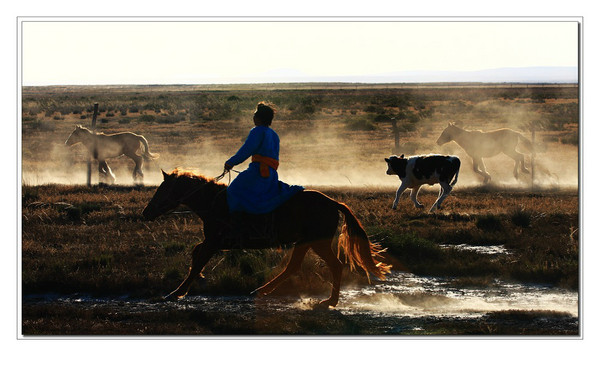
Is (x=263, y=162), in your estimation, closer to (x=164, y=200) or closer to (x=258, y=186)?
(x=258, y=186)

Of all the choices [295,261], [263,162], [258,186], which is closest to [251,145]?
[263,162]

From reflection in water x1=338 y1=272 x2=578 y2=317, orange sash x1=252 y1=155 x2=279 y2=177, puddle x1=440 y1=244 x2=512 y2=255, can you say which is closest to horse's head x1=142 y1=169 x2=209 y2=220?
orange sash x1=252 y1=155 x2=279 y2=177

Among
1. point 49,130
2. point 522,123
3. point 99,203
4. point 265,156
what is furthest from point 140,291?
point 522,123

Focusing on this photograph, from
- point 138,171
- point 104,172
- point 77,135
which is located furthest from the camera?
point 77,135

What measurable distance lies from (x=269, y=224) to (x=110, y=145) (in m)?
16.3

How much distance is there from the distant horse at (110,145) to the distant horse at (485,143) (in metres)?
9.66

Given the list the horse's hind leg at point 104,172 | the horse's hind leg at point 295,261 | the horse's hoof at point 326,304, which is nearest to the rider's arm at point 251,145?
the horse's hind leg at point 295,261

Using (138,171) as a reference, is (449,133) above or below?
above

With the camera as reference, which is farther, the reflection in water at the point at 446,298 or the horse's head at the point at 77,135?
the horse's head at the point at 77,135

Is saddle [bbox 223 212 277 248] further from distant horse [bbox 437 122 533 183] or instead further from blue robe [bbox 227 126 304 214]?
distant horse [bbox 437 122 533 183]

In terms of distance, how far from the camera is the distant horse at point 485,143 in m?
23.1

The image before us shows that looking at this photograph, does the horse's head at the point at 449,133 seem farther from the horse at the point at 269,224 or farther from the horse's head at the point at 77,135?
the horse at the point at 269,224

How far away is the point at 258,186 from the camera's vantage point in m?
8.73

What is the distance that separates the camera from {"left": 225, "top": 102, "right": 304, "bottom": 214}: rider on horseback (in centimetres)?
859
